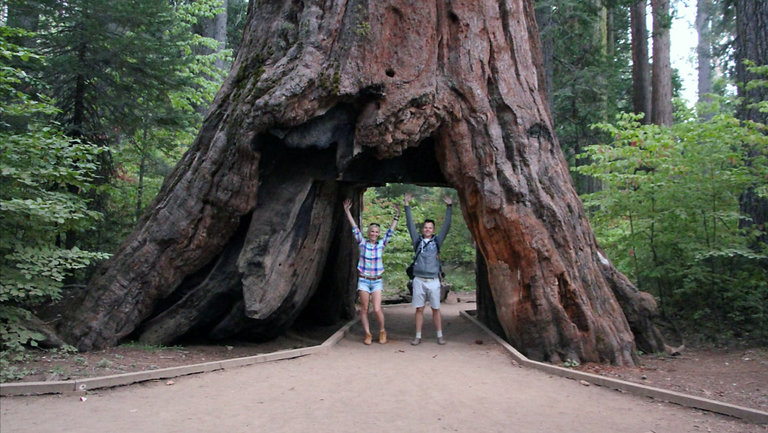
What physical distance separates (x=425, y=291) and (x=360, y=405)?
3.85 metres

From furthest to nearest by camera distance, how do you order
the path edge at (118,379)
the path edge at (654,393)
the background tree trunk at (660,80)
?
the background tree trunk at (660,80) < the path edge at (118,379) < the path edge at (654,393)

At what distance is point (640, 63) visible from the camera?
61.8ft

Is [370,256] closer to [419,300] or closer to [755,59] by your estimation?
[419,300]

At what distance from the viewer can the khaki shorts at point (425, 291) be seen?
9352mm

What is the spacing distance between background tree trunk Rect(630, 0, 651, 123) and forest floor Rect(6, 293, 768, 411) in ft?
37.1

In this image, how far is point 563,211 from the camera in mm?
8836

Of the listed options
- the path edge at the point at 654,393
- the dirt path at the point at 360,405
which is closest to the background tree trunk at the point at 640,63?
the path edge at the point at 654,393

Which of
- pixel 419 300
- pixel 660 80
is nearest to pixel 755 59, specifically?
pixel 419 300

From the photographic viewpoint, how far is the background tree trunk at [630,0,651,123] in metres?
18.7

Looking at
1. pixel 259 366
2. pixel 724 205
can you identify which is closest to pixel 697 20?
pixel 724 205

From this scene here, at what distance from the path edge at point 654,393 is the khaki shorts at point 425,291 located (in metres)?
1.50

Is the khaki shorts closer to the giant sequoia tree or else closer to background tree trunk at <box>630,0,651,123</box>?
the giant sequoia tree

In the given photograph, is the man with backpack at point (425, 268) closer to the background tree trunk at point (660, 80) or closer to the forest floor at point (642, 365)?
the forest floor at point (642, 365)

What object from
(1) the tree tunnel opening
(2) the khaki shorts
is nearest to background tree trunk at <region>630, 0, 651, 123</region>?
(1) the tree tunnel opening
